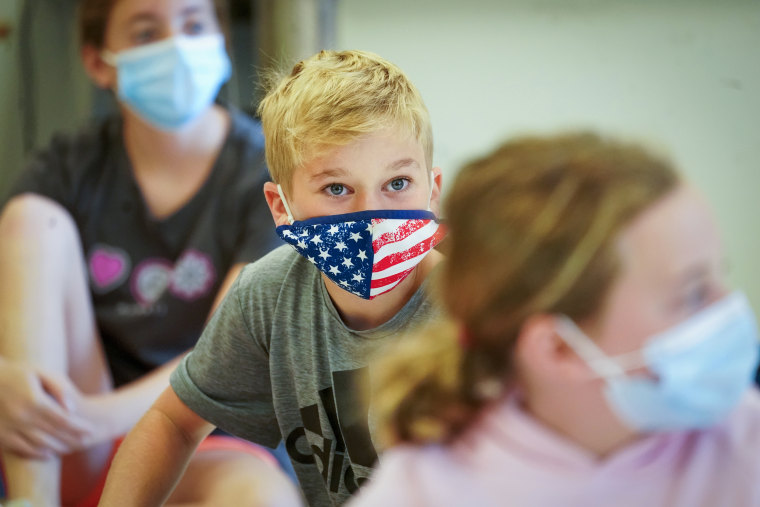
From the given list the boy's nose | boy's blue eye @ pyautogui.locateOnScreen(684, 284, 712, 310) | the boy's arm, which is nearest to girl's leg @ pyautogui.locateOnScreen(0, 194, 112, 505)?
the boy's arm

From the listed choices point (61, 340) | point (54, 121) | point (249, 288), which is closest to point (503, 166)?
point (249, 288)

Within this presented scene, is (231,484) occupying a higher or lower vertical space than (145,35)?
lower

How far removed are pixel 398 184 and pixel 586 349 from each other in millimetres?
389

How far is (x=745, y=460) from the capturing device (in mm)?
657

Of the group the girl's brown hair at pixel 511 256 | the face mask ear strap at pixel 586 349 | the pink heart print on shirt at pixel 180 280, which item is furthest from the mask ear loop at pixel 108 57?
the face mask ear strap at pixel 586 349

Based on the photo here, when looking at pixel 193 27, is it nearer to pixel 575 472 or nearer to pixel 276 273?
pixel 276 273

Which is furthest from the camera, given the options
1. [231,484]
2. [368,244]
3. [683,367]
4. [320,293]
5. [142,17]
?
[142,17]

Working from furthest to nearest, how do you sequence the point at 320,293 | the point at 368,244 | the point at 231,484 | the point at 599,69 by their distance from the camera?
the point at 599,69
the point at 231,484
the point at 320,293
the point at 368,244

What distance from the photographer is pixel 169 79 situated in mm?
1678

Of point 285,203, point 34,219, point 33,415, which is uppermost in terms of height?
point 285,203

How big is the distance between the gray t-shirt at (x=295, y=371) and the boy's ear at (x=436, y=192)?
134mm

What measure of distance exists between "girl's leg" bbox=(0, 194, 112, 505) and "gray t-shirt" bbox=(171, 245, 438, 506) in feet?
1.47

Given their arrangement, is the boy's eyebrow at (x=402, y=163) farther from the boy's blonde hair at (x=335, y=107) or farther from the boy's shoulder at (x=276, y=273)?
the boy's shoulder at (x=276, y=273)

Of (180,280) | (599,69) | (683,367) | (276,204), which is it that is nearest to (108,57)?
(180,280)
